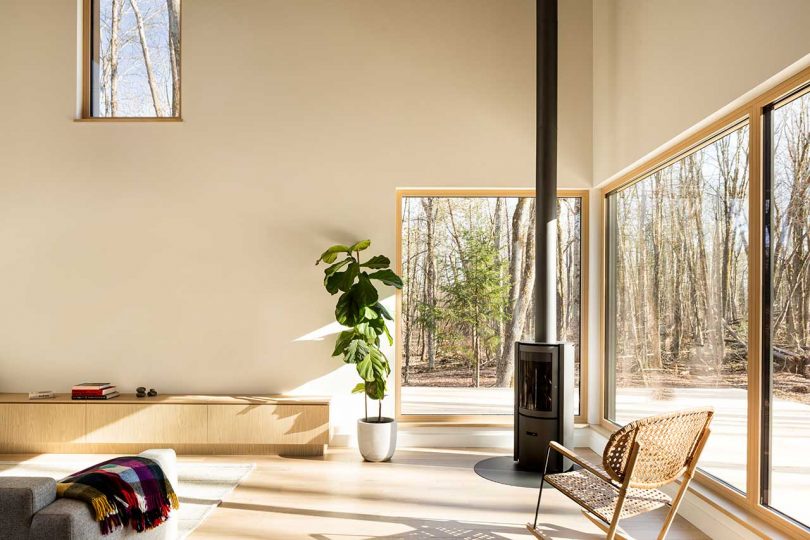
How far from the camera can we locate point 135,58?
5449 mm

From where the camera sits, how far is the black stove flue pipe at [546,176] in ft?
14.9

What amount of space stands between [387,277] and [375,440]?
131 cm

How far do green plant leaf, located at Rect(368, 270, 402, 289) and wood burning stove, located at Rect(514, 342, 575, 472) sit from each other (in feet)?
3.82

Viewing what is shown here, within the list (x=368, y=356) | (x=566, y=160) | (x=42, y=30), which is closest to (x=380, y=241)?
(x=368, y=356)

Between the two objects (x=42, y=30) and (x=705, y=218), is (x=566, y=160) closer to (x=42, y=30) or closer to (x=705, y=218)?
(x=705, y=218)

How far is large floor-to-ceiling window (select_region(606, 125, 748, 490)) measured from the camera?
3.19 m

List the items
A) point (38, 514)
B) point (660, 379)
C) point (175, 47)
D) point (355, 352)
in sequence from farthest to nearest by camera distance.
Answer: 1. point (175, 47)
2. point (355, 352)
3. point (660, 379)
4. point (38, 514)

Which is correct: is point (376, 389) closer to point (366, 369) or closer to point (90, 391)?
point (366, 369)

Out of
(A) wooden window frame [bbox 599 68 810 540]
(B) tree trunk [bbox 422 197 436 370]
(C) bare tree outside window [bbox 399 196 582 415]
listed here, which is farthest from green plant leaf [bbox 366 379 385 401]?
(A) wooden window frame [bbox 599 68 810 540]

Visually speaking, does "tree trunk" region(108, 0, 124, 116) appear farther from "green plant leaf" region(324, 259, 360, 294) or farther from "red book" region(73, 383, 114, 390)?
"green plant leaf" region(324, 259, 360, 294)

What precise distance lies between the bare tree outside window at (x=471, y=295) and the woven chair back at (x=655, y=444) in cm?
259

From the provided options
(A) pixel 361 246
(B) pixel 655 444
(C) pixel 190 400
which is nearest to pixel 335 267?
(A) pixel 361 246

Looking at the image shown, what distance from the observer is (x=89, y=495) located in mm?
2334

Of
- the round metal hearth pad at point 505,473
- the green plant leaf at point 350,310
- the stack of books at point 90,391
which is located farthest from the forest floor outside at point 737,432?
the stack of books at point 90,391
